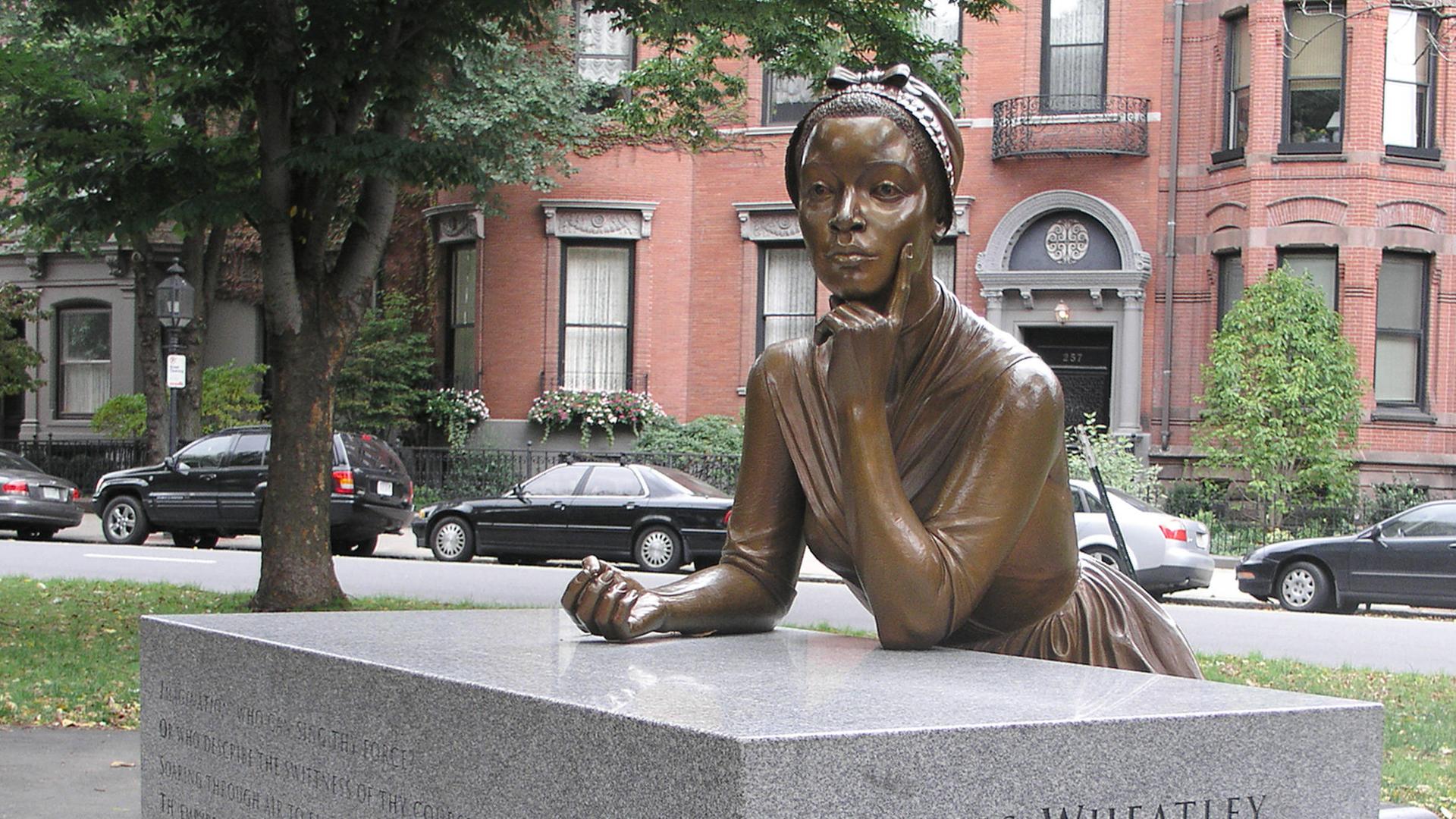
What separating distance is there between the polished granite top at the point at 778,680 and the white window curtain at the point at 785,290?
2462cm

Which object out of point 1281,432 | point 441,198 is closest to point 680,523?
point 1281,432

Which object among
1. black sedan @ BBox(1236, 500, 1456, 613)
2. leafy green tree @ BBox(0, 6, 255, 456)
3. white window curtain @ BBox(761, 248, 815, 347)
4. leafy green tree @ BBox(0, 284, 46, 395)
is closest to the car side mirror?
black sedan @ BBox(1236, 500, 1456, 613)

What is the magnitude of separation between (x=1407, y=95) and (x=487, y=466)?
54.8 ft

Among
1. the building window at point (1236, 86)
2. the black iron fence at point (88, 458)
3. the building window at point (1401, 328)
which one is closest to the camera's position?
the building window at point (1401, 328)

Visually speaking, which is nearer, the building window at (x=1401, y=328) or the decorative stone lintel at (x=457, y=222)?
the building window at (x=1401, y=328)

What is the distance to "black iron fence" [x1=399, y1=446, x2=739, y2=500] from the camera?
2695 centimetres

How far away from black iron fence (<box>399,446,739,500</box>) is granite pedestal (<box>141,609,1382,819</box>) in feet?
74.3

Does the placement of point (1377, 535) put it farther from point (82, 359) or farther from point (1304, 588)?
point (82, 359)

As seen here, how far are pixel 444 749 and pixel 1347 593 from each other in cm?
1714

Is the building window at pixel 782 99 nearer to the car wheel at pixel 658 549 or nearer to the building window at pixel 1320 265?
the building window at pixel 1320 265

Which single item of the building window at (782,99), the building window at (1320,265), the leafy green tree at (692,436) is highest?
the building window at (782,99)

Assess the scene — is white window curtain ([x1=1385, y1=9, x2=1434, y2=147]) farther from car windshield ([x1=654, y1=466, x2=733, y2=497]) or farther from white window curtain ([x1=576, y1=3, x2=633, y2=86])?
car windshield ([x1=654, y1=466, x2=733, y2=497])

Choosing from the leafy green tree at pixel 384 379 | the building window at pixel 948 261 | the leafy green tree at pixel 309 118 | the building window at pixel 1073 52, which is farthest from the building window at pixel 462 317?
the leafy green tree at pixel 309 118

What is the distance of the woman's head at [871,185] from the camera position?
3.69 m
